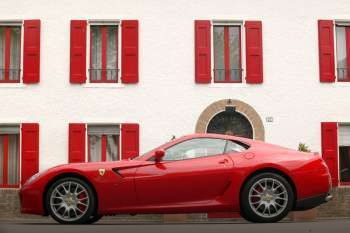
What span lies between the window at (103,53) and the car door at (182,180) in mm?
12048

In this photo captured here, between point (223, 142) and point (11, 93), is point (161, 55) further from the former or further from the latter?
point (223, 142)

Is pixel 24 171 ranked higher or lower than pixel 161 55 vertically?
lower

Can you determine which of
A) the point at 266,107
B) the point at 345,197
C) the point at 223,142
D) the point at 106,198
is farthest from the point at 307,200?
the point at 266,107

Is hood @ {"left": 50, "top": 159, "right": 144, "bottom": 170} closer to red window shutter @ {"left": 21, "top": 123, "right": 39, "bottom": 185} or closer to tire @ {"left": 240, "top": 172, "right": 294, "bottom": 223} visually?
tire @ {"left": 240, "top": 172, "right": 294, "bottom": 223}

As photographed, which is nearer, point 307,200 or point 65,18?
point 307,200

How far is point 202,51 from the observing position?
837 inches

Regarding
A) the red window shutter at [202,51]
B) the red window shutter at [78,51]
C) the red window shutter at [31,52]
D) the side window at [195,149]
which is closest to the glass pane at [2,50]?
the red window shutter at [31,52]

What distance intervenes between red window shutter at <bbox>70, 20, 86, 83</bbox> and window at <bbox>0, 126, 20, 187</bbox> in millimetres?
2481

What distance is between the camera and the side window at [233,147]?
975 cm

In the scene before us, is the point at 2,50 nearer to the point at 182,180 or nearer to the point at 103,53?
the point at 103,53

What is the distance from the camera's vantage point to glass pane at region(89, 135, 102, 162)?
70.1 ft

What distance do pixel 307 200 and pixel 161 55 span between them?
40.9 ft

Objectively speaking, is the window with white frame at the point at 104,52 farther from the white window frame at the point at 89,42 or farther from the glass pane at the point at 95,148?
the glass pane at the point at 95,148

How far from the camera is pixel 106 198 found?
31.4 ft
